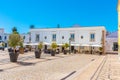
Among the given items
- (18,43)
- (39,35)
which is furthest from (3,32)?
(18,43)

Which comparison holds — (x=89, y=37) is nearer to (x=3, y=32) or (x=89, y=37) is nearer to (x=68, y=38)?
(x=68, y=38)

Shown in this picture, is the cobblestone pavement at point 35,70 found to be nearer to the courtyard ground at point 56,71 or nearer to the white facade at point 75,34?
the courtyard ground at point 56,71

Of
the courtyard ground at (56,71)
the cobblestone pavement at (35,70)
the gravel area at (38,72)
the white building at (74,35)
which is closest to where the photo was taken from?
the gravel area at (38,72)

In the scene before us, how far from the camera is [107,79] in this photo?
10617mm

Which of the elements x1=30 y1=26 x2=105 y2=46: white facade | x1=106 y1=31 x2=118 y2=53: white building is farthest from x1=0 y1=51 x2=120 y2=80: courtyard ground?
x1=106 y1=31 x2=118 y2=53: white building

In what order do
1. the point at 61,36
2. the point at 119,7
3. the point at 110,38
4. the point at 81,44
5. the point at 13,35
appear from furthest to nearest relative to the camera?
the point at 110,38
the point at 61,36
the point at 81,44
the point at 119,7
the point at 13,35

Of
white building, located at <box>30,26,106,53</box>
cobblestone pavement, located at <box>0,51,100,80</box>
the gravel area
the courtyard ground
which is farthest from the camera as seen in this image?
white building, located at <box>30,26,106,53</box>

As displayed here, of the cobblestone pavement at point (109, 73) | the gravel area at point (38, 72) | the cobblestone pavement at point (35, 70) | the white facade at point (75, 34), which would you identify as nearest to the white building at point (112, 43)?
the white facade at point (75, 34)

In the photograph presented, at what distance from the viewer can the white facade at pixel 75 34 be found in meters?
49.1

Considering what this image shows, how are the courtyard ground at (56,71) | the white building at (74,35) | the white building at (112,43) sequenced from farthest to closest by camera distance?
the white building at (112,43)
the white building at (74,35)
the courtyard ground at (56,71)

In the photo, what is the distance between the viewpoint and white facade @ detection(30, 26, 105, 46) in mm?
49125

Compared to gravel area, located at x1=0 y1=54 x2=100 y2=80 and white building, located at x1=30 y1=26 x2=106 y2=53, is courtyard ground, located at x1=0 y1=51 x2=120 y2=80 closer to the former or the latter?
gravel area, located at x1=0 y1=54 x2=100 y2=80

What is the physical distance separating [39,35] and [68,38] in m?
7.59

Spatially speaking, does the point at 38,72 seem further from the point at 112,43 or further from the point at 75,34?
the point at 112,43
